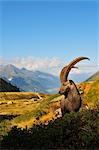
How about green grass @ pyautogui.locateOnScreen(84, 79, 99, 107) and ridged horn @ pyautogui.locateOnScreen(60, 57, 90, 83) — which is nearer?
ridged horn @ pyautogui.locateOnScreen(60, 57, 90, 83)

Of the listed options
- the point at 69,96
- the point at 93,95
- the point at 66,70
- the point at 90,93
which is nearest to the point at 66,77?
the point at 66,70

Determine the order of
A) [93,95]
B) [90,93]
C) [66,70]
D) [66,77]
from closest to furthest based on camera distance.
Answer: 1. [66,70]
2. [66,77]
3. [93,95]
4. [90,93]

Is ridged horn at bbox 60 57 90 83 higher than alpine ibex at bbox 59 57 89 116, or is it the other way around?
ridged horn at bbox 60 57 90 83

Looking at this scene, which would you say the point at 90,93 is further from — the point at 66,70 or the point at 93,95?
the point at 66,70

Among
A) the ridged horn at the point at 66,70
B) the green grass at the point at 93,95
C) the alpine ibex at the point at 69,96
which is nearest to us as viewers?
the ridged horn at the point at 66,70

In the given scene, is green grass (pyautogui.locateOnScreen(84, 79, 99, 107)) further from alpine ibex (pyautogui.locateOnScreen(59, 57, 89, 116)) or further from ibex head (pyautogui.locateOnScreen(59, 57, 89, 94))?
ibex head (pyautogui.locateOnScreen(59, 57, 89, 94))

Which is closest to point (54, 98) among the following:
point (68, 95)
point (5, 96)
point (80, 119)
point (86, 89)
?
point (86, 89)

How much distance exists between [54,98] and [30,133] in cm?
2076

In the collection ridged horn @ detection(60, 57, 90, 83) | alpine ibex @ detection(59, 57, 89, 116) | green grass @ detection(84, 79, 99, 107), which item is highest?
green grass @ detection(84, 79, 99, 107)

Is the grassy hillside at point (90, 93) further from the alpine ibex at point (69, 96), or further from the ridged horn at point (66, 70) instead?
the ridged horn at point (66, 70)

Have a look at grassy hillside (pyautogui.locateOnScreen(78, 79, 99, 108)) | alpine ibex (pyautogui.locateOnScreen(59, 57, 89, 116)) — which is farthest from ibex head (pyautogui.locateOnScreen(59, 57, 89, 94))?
grassy hillside (pyautogui.locateOnScreen(78, 79, 99, 108))

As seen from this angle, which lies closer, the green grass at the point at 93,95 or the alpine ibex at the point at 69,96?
the alpine ibex at the point at 69,96

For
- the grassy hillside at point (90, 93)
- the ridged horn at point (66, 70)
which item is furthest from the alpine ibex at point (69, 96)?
the grassy hillside at point (90, 93)

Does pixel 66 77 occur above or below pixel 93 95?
below
